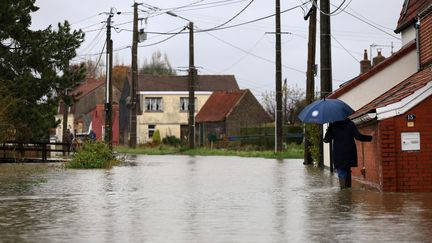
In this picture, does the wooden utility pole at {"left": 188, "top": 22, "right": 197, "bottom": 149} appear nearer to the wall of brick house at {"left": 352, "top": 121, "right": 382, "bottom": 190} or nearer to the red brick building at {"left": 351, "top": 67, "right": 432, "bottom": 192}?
the wall of brick house at {"left": 352, "top": 121, "right": 382, "bottom": 190}

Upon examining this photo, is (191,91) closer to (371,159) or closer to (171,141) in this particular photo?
(171,141)

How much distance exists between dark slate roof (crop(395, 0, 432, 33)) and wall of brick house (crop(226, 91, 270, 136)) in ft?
172

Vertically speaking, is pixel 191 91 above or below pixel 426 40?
above

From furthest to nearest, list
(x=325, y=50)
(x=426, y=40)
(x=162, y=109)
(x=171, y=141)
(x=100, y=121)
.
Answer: (x=100, y=121) → (x=162, y=109) → (x=171, y=141) → (x=325, y=50) → (x=426, y=40)

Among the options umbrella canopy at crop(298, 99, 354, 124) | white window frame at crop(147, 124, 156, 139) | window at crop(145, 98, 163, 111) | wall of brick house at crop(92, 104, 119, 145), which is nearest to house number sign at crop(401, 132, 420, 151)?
umbrella canopy at crop(298, 99, 354, 124)

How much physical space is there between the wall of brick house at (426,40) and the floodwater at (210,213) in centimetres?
382

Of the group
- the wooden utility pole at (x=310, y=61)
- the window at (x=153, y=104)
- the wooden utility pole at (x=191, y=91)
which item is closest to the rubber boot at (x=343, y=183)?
the wooden utility pole at (x=310, y=61)

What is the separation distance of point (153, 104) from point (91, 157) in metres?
56.3

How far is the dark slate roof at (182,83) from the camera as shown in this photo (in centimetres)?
8809

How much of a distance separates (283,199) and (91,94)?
9161cm

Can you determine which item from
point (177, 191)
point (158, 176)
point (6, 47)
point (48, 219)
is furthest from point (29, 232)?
point (6, 47)

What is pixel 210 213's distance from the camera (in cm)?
1313

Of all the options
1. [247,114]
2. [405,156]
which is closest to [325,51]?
[405,156]

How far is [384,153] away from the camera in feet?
53.6
